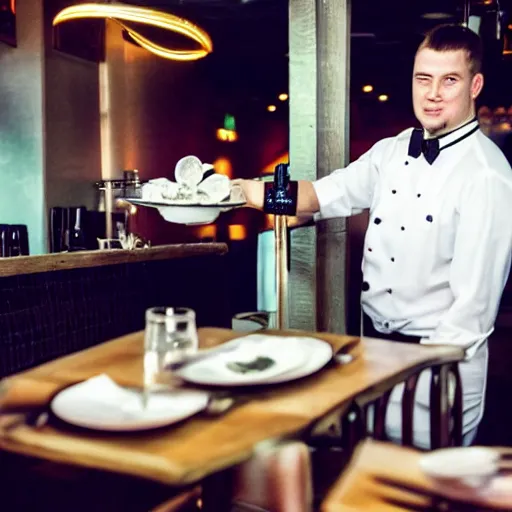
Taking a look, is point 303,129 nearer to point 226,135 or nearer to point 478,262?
point 478,262

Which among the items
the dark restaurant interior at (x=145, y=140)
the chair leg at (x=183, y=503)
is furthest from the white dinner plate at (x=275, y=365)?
the dark restaurant interior at (x=145, y=140)

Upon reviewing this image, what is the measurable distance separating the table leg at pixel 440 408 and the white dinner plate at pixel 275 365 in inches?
11.1

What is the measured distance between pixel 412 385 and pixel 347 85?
1.96 m

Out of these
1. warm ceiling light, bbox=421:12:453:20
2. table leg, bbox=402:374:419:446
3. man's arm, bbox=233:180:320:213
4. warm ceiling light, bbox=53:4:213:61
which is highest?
warm ceiling light, bbox=421:12:453:20

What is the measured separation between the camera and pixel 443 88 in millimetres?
2266

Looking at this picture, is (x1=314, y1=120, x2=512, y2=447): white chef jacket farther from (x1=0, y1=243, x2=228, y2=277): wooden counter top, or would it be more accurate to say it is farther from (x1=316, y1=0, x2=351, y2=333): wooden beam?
(x1=0, y1=243, x2=228, y2=277): wooden counter top

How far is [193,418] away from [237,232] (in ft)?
27.8

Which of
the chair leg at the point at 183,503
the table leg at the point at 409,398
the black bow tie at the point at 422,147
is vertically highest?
the black bow tie at the point at 422,147

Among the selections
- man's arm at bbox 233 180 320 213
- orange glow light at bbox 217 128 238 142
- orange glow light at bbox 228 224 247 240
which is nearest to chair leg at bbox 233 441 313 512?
man's arm at bbox 233 180 320 213

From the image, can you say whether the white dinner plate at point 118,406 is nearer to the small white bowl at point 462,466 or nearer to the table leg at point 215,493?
the table leg at point 215,493

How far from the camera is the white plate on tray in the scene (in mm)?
2043

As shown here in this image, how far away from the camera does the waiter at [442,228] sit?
2.12 metres

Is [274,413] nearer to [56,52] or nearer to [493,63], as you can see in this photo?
[56,52]

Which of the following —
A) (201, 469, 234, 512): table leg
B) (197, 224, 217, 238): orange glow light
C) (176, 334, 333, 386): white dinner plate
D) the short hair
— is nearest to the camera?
(176, 334, 333, 386): white dinner plate
